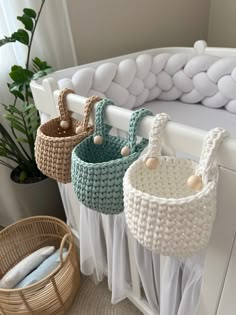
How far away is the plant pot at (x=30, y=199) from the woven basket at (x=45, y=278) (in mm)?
123

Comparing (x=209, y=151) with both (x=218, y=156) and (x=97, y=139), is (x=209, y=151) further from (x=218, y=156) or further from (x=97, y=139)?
(x=97, y=139)

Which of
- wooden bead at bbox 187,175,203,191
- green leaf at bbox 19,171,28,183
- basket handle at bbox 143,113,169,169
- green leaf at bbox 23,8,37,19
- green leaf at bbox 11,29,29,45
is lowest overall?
green leaf at bbox 19,171,28,183

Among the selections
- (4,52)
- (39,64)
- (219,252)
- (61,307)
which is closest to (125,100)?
(39,64)

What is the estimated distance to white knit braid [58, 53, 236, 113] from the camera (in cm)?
96

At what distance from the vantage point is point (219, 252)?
1.70ft

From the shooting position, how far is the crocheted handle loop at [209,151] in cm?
40

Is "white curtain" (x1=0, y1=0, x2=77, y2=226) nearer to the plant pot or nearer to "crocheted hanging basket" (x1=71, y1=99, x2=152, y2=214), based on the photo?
the plant pot

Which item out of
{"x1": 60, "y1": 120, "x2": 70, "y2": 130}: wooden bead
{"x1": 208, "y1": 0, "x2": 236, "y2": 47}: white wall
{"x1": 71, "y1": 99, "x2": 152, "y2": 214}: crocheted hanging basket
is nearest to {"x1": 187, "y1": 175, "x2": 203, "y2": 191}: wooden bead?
{"x1": 71, "y1": 99, "x2": 152, "y2": 214}: crocheted hanging basket

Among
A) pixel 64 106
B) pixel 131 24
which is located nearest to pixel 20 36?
pixel 64 106

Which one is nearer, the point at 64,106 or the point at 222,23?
the point at 64,106

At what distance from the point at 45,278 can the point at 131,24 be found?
3.73 feet

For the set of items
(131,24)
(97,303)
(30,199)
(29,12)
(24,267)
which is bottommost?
(97,303)

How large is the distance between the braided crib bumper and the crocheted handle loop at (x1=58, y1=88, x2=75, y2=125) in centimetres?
21

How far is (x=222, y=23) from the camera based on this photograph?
1.52 metres
